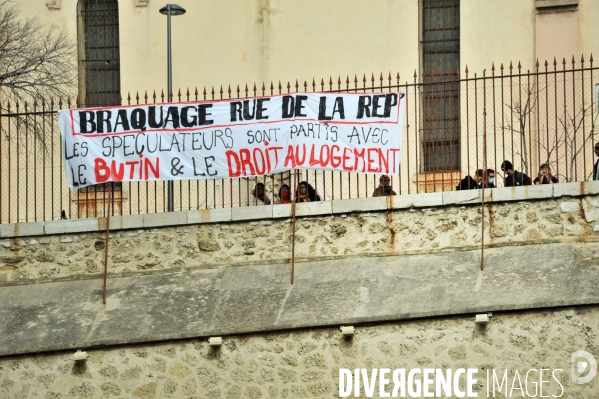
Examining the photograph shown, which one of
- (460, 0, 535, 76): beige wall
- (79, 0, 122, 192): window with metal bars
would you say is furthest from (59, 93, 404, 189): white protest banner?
(79, 0, 122, 192): window with metal bars

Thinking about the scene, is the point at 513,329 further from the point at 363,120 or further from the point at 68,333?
the point at 68,333

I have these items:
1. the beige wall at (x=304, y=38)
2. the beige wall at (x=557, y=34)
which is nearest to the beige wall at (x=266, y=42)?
the beige wall at (x=304, y=38)

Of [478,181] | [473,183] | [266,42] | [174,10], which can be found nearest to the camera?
[478,181]

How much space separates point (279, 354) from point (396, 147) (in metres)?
3.25

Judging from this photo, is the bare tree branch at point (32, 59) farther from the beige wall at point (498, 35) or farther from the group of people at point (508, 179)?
the group of people at point (508, 179)

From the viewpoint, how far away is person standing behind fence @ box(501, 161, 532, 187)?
19094 mm

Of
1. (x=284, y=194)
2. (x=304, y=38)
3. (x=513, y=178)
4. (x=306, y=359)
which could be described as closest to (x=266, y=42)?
(x=304, y=38)

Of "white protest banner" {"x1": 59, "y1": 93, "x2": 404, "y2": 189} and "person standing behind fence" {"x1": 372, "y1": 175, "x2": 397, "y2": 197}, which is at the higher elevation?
"white protest banner" {"x1": 59, "y1": 93, "x2": 404, "y2": 189}

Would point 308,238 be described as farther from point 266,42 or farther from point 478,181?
point 266,42

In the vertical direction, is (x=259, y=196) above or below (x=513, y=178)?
below

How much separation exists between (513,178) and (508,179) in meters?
0.42

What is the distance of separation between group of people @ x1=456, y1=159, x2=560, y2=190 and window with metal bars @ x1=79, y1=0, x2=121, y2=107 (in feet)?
27.4

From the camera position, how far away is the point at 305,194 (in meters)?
20.1

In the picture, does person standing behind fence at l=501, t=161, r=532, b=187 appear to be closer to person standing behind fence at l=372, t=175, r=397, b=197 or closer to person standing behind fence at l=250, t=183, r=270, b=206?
person standing behind fence at l=372, t=175, r=397, b=197
